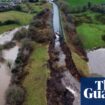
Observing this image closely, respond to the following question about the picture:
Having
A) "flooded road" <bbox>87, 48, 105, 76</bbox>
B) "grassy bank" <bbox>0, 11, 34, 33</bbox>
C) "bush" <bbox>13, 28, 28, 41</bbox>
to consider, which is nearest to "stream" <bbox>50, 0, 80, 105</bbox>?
"bush" <bbox>13, 28, 28, 41</bbox>

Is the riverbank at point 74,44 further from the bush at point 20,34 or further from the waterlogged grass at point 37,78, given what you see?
the bush at point 20,34

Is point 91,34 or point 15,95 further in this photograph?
point 91,34

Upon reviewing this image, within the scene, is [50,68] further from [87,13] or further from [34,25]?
[87,13]

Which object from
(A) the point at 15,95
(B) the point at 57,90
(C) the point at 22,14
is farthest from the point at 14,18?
(A) the point at 15,95

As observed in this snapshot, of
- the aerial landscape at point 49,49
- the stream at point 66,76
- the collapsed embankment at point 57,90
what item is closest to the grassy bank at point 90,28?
the aerial landscape at point 49,49

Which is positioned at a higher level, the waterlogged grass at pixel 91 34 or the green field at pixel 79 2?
the waterlogged grass at pixel 91 34

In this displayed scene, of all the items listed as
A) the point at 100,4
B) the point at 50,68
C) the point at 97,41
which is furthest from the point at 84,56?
the point at 100,4

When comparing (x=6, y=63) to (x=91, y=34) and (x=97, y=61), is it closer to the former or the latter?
(x=97, y=61)
